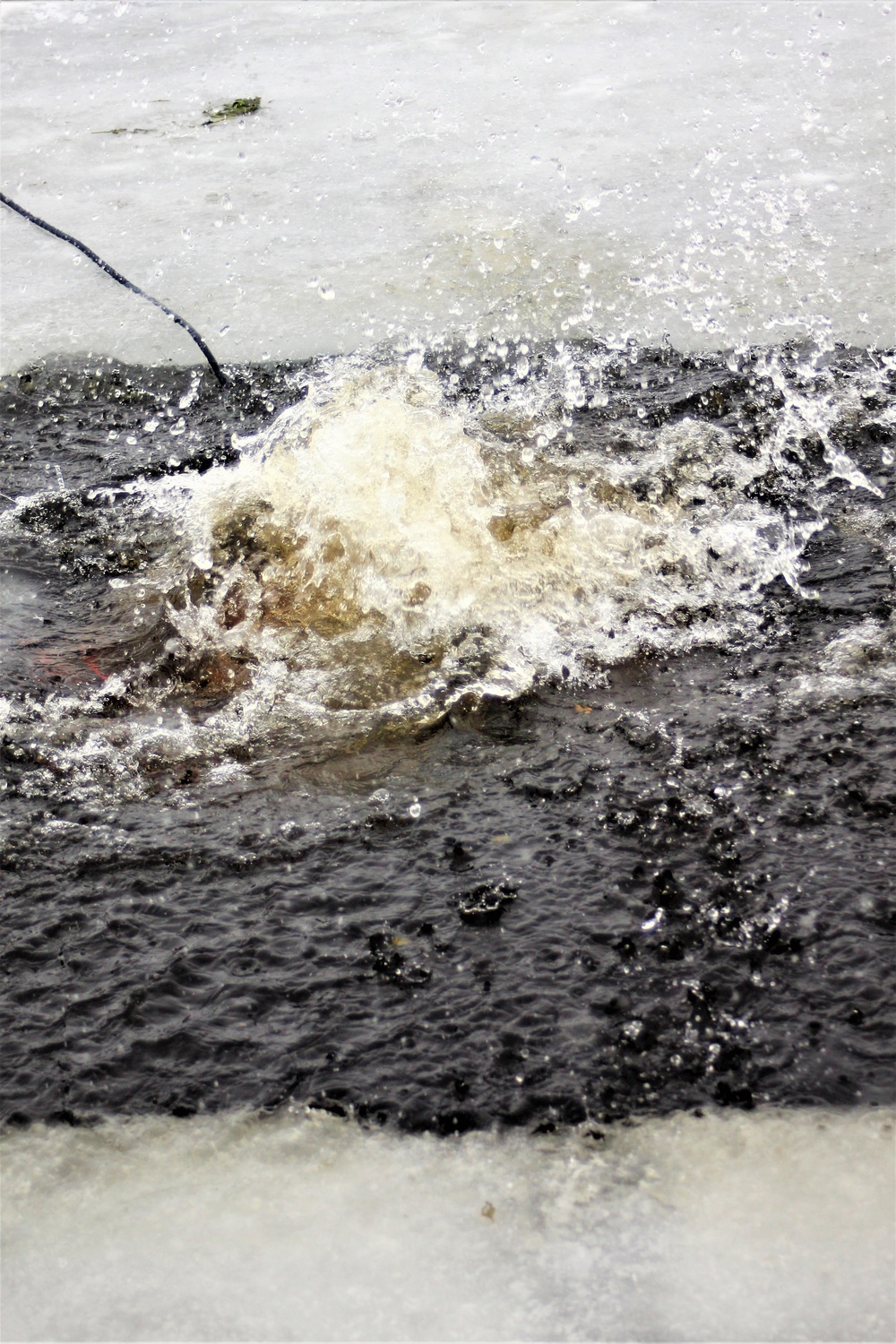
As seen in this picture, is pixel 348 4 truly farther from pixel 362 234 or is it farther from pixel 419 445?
pixel 419 445

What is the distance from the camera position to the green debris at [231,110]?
644 centimetres

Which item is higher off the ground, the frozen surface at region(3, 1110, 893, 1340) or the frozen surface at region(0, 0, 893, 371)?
the frozen surface at region(0, 0, 893, 371)

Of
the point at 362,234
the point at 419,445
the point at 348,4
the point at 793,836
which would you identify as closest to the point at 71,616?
the point at 419,445

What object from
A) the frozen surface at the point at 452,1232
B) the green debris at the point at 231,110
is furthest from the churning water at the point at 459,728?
the green debris at the point at 231,110

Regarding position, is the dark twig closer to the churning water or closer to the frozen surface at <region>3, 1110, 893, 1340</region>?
the churning water

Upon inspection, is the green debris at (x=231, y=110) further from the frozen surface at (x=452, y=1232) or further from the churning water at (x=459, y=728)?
the frozen surface at (x=452, y=1232)

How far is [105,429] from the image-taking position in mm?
4363

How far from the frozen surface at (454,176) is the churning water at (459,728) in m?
0.03

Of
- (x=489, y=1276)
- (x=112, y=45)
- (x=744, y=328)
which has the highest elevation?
(x=112, y=45)

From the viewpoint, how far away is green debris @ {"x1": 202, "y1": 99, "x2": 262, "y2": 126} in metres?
6.44

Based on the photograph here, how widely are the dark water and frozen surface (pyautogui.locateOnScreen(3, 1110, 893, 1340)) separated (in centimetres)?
8

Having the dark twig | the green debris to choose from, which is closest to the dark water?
the dark twig

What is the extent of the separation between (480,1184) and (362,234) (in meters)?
4.39

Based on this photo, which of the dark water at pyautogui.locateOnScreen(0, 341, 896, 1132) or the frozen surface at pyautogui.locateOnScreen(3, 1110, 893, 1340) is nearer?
the frozen surface at pyautogui.locateOnScreen(3, 1110, 893, 1340)
